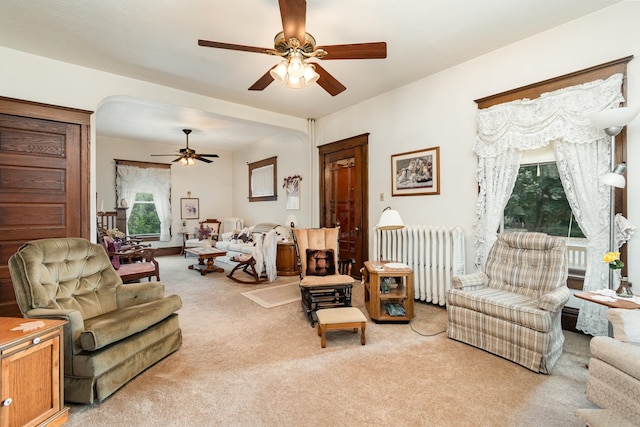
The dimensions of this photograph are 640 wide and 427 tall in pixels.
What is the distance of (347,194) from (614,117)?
360 centimetres

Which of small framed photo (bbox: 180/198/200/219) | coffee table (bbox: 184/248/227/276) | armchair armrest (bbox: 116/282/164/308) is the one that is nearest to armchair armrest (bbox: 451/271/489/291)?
armchair armrest (bbox: 116/282/164/308)

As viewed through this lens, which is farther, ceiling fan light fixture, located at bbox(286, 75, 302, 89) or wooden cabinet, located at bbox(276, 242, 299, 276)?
wooden cabinet, located at bbox(276, 242, 299, 276)

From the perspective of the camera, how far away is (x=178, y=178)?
856 cm

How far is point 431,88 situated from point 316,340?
3494 millimetres

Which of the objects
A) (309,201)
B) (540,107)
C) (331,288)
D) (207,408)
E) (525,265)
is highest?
(540,107)

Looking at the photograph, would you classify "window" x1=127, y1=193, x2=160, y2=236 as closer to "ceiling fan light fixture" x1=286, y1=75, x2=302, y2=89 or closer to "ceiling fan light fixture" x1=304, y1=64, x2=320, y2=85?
"ceiling fan light fixture" x1=286, y1=75, x2=302, y2=89

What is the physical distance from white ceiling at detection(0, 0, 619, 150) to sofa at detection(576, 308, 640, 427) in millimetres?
2636

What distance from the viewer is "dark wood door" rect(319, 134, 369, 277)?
5.09m

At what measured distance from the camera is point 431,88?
4.06 metres

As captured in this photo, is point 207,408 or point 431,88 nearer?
point 207,408

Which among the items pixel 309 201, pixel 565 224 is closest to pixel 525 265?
pixel 565 224

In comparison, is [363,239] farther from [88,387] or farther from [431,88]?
[88,387]

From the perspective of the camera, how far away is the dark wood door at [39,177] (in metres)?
3.27

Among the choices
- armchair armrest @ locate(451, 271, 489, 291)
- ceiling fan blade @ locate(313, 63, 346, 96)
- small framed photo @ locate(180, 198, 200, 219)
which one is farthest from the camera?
small framed photo @ locate(180, 198, 200, 219)
